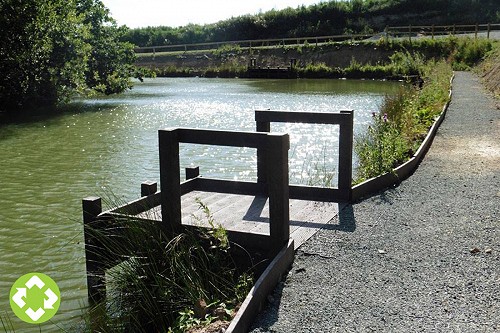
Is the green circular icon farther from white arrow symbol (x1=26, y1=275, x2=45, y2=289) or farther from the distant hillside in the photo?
the distant hillside

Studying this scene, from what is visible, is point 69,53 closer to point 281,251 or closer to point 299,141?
point 299,141

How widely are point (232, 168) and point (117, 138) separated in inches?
210

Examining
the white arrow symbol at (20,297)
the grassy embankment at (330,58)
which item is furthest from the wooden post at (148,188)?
the grassy embankment at (330,58)

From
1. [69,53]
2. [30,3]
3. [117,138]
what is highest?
[30,3]

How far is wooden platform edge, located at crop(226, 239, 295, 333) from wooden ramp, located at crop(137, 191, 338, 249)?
0.42m

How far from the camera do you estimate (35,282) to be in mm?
6234

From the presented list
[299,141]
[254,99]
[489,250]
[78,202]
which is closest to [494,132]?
[299,141]

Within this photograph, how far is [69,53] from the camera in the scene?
22328 mm

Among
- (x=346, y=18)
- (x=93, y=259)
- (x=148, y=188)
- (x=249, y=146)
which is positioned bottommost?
(x=93, y=259)

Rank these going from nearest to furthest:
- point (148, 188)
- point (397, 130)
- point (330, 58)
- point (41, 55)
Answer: point (148, 188) → point (397, 130) → point (41, 55) → point (330, 58)

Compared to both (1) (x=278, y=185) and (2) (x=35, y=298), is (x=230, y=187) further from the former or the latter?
(2) (x=35, y=298)

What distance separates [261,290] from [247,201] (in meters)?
2.36

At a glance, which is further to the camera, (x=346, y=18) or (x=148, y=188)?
(x=346, y=18)

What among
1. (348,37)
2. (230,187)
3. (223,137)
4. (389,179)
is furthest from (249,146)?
(348,37)
